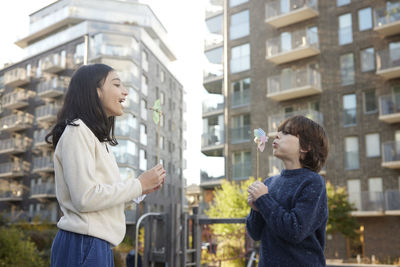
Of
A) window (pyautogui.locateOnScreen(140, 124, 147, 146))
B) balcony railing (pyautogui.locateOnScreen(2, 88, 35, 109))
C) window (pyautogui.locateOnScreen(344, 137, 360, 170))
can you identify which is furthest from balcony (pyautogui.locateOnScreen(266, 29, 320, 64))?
balcony railing (pyautogui.locateOnScreen(2, 88, 35, 109))

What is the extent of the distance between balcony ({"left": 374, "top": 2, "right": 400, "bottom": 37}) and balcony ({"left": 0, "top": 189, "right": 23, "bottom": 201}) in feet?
100

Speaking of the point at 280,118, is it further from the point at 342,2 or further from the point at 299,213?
the point at 299,213

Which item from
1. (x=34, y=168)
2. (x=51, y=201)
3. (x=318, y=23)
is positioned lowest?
(x=51, y=201)

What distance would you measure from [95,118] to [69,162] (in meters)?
0.27

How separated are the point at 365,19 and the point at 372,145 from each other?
583 cm

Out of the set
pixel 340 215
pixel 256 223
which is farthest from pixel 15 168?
pixel 256 223

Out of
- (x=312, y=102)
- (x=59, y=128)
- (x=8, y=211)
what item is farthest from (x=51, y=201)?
(x=59, y=128)

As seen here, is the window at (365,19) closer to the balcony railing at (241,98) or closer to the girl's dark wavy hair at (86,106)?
the balcony railing at (241,98)

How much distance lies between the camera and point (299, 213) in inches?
89.6

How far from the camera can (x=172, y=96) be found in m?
41.8

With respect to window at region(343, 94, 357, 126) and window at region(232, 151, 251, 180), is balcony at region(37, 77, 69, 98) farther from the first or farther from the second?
window at region(343, 94, 357, 126)

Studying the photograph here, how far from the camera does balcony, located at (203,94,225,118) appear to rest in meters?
27.5

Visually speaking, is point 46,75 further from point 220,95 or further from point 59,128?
point 59,128

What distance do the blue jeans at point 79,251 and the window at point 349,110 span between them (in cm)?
2127
